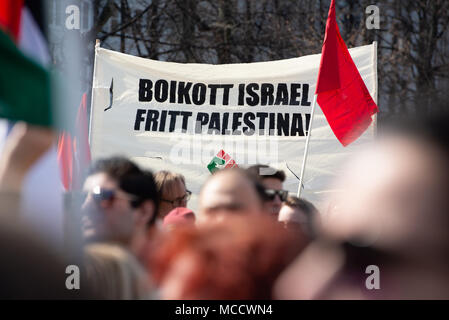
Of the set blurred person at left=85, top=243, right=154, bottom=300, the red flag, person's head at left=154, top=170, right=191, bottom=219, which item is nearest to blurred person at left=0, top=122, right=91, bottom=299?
blurred person at left=85, top=243, right=154, bottom=300

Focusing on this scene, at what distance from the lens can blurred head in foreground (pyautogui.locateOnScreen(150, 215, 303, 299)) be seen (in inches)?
53.0

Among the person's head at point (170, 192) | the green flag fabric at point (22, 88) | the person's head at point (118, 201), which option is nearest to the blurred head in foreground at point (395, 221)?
the green flag fabric at point (22, 88)

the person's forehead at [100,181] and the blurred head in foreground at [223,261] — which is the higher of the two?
the person's forehead at [100,181]

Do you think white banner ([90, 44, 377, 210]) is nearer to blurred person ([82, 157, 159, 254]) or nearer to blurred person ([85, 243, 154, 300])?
blurred person ([82, 157, 159, 254])

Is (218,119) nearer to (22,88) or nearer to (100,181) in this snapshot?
(100,181)

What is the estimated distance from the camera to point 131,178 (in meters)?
2.28

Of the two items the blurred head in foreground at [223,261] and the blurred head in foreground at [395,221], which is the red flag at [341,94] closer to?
the blurred head in foreground at [223,261]

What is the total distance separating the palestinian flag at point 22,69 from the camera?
1.32 metres

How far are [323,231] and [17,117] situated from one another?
602 mm

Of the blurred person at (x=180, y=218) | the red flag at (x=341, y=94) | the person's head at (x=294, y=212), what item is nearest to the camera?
the blurred person at (x=180, y=218)

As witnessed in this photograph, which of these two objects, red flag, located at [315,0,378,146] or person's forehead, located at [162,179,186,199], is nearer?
person's forehead, located at [162,179,186,199]

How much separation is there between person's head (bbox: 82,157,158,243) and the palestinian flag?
45 centimetres

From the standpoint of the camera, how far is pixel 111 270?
4.65 feet
